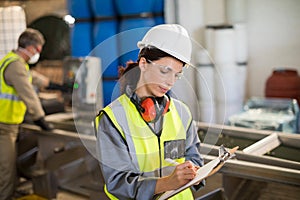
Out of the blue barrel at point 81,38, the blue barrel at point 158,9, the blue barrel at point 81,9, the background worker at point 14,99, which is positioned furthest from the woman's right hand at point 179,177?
the blue barrel at point 81,9

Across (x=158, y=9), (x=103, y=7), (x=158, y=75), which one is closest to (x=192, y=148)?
(x=158, y=75)

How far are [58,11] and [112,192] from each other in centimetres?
514

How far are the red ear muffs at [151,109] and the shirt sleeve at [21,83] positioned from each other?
1.59 meters

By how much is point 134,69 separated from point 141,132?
18 centimetres

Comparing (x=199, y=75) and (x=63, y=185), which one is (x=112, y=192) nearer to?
(x=199, y=75)

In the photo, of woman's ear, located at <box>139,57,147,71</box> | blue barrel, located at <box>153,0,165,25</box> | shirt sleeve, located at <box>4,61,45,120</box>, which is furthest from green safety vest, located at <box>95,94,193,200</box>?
blue barrel, located at <box>153,0,165,25</box>

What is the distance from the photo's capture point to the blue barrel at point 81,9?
3217mm

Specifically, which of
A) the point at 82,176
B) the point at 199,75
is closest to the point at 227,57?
the point at 82,176

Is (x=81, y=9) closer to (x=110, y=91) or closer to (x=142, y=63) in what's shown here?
(x=110, y=91)

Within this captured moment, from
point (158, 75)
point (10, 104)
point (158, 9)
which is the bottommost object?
point (10, 104)

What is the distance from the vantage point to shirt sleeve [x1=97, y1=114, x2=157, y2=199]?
1.12 m

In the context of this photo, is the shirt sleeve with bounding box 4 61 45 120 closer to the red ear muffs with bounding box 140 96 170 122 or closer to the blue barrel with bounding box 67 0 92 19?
the blue barrel with bounding box 67 0 92 19

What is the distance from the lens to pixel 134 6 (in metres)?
3.04

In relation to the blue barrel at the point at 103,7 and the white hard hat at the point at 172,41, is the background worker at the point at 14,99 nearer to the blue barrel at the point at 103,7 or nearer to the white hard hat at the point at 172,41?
the blue barrel at the point at 103,7
